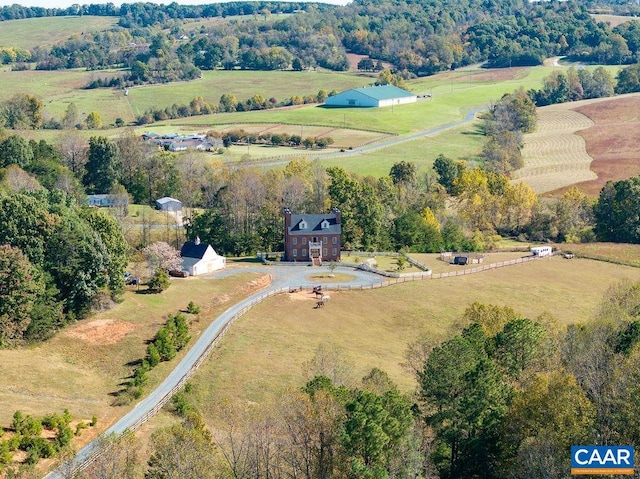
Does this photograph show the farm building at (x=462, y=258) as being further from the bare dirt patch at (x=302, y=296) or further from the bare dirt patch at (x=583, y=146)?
the bare dirt patch at (x=583, y=146)

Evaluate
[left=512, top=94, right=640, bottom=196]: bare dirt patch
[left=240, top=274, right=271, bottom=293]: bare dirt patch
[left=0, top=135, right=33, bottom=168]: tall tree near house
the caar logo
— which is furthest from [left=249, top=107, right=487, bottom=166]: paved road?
the caar logo

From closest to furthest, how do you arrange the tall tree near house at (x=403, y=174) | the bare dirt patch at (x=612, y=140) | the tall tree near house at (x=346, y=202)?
the tall tree near house at (x=346, y=202)
the tall tree near house at (x=403, y=174)
the bare dirt patch at (x=612, y=140)

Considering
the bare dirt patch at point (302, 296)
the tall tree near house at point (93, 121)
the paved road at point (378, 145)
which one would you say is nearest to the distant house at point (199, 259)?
the bare dirt patch at point (302, 296)

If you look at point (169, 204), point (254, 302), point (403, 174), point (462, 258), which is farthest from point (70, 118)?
point (254, 302)

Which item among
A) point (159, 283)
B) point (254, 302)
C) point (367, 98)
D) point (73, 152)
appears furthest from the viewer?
point (367, 98)

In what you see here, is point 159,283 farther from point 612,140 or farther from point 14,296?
point 612,140


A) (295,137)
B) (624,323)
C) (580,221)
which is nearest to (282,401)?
(624,323)

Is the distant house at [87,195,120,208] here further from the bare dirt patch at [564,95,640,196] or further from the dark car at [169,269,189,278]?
the bare dirt patch at [564,95,640,196]
